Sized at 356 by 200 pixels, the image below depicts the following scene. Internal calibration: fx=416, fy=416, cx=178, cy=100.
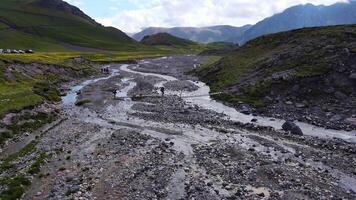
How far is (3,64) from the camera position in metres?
96.1

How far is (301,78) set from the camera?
78.1 metres

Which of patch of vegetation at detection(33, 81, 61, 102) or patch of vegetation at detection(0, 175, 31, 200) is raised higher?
patch of vegetation at detection(0, 175, 31, 200)

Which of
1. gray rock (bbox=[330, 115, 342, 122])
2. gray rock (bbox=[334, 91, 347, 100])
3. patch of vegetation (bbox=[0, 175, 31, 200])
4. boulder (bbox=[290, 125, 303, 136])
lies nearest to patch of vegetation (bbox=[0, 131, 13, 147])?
patch of vegetation (bbox=[0, 175, 31, 200])

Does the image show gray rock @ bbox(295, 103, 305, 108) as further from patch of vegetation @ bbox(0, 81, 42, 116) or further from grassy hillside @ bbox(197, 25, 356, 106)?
patch of vegetation @ bbox(0, 81, 42, 116)

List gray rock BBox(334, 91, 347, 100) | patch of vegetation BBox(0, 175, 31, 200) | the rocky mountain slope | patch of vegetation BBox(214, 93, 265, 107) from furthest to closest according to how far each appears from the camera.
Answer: patch of vegetation BBox(214, 93, 265, 107) → gray rock BBox(334, 91, 347, 100) → the rocky mountain slope → patch of vegetation BBox(0, 175, 31, 200)

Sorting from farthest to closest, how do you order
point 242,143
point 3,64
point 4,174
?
point 3,64
point 242,143
point 4,174

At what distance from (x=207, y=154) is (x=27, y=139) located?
23146 mm

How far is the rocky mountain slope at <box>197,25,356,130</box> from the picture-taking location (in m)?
65.4

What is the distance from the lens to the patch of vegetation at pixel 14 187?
3238 centimetres

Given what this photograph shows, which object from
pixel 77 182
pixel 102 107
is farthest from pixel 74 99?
pixel 77 182

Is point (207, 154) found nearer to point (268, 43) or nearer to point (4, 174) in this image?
point (4, 174)

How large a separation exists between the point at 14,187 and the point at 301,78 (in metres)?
58.4

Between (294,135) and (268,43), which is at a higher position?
(268,43)

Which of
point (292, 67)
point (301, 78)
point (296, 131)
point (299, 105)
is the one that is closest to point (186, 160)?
point (296, 131)
